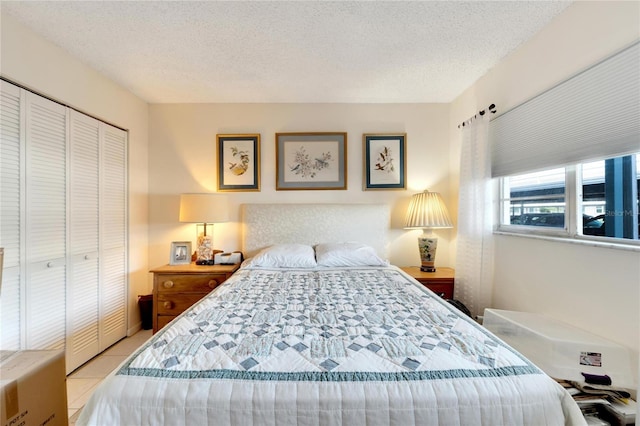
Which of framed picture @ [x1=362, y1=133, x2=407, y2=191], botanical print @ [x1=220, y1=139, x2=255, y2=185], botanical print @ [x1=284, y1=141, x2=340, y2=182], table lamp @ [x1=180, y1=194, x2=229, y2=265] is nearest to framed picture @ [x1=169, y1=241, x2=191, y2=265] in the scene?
table lamp @ [x1=180, y1=194, x2=229, y2=265]

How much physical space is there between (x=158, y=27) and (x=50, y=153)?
1180mm

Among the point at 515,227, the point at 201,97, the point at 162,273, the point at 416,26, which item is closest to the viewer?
the point at 416,26

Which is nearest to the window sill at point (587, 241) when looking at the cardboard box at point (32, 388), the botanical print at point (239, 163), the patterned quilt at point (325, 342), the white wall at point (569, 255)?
the white wall at point (569, 255)

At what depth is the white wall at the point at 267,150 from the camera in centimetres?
284

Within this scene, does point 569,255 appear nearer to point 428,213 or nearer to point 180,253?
point 428,213

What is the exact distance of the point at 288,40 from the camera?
1.82 metres

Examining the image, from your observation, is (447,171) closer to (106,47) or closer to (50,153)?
(106,47)

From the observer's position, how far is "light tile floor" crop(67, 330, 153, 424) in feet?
5.71

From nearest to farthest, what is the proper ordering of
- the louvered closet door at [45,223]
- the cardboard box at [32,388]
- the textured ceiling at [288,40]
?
the cardboard box at [32,388]
the textured ceiling at [288,40]
the louvered closet door at [45,223]

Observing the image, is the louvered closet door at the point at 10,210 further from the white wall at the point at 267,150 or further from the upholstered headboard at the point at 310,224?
the upholstered headboard at the point at 310,224

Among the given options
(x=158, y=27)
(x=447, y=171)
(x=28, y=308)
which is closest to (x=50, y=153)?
(x=28, y=308)

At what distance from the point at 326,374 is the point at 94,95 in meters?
2.79

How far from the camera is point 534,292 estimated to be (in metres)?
1.79

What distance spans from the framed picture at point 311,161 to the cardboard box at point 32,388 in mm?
2072
